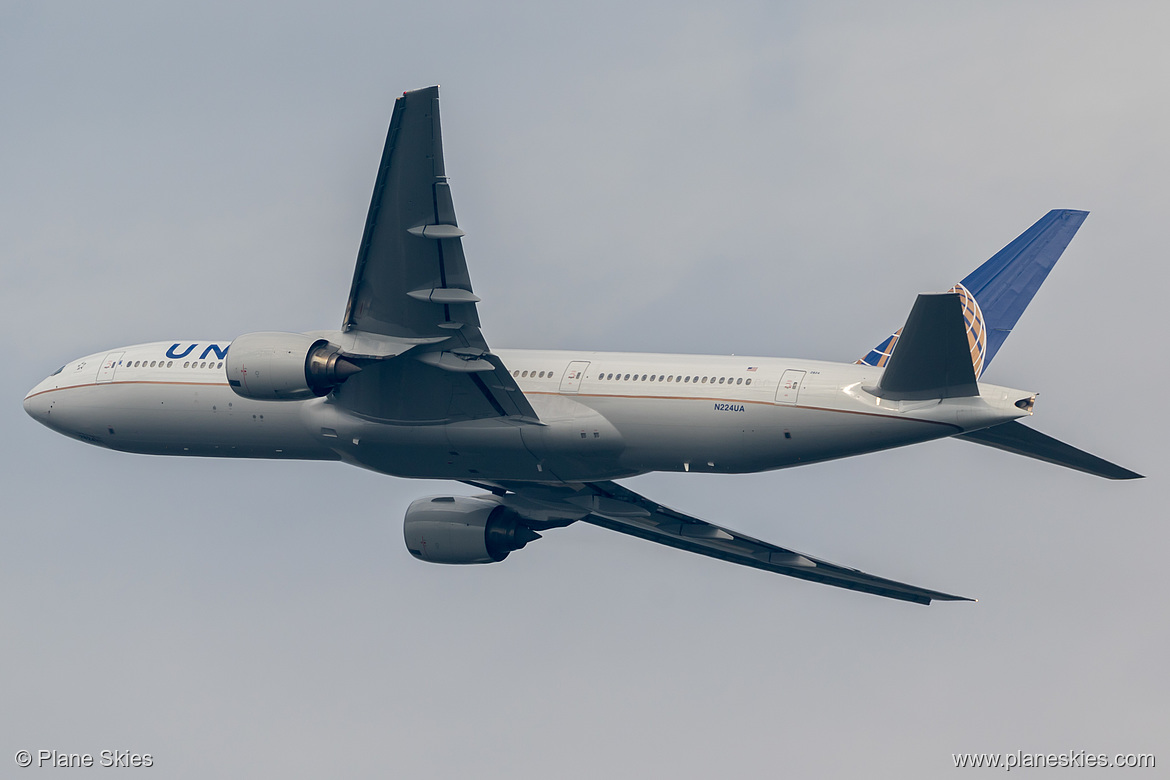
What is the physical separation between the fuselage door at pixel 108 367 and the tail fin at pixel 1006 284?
21.2 meters

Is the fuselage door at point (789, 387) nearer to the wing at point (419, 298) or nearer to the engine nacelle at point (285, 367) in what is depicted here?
the wing at point (419, 298)

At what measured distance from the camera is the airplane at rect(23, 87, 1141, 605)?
35594mm

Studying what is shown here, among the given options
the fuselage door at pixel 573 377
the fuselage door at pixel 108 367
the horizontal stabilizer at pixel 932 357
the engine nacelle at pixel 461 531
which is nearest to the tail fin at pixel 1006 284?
the horizontal stabilizer at pixel 932 357

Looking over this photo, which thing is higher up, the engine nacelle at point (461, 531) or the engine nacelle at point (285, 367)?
the engine nacelle at point (285, 367)

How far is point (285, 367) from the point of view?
38.3 meters

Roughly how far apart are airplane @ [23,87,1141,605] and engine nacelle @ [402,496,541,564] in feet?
0.18

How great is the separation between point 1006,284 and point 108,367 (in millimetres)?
25352

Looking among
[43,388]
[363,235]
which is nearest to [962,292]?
[363,235]

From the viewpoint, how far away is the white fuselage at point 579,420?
3731cm

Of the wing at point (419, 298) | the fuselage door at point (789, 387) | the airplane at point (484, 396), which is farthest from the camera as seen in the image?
the fuselage door at point (789, 387)

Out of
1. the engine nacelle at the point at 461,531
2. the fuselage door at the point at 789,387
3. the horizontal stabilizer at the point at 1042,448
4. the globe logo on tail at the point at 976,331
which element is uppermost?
the globe logo on tail at the point at 976,331

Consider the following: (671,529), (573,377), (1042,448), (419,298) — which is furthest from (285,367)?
(1042,448)

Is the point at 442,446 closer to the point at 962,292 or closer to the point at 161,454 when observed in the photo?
the point at 161,454

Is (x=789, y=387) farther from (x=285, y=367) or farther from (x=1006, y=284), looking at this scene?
(x=285, y=367)
